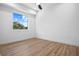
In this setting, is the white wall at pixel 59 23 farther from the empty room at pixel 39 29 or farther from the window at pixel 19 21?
the window at pixel 19 21

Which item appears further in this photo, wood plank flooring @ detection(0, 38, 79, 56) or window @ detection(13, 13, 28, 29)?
window @ detection(13, 13, 28, 29)

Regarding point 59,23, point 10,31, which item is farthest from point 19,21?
point 59,23

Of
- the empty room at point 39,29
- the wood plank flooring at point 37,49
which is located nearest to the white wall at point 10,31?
the empty room at point 39,29

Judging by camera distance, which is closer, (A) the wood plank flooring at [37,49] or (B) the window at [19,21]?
(A) the wood plank flooring at [37,49]

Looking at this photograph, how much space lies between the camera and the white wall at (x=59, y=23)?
5.94 feet

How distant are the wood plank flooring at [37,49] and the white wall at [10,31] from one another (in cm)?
12

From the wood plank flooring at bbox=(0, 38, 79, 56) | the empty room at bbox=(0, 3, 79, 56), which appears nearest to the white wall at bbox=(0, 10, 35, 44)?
the empty room at bbox=(0, 3, 79, 56)

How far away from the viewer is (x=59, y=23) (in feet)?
6.31

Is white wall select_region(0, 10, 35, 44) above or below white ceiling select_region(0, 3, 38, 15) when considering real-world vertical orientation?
below

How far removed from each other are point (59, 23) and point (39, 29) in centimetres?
51

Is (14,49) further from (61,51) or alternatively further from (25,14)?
(61,51)

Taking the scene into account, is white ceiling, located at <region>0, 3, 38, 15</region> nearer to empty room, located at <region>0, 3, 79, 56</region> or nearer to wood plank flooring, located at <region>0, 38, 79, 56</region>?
empty room, located at <region>0, 3, 79, 56</region>

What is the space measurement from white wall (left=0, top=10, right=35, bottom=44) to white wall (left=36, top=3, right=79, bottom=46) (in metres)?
0.17

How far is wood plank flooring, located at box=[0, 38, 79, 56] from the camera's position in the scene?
174cm
